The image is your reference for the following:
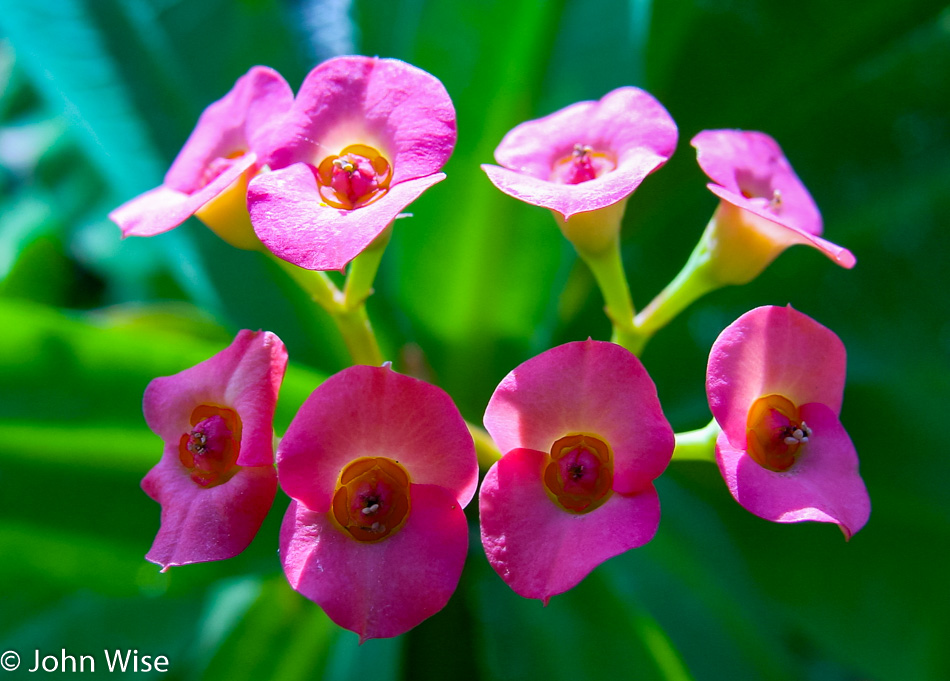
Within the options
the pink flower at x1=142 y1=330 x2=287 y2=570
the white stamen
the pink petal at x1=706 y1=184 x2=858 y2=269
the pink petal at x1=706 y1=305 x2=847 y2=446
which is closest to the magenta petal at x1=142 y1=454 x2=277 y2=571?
the pink flower at x1=142 y1=330 x2=287 y2=570

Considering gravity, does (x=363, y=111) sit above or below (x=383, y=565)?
above

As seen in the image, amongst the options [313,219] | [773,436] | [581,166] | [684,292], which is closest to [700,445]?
[773,436]

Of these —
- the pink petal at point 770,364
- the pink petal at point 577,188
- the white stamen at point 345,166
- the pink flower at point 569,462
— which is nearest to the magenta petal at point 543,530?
the pink flower at point 569,462

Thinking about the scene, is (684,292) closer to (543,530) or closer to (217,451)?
(543,530)

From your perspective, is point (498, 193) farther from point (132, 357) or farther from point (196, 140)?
point (132, 357)

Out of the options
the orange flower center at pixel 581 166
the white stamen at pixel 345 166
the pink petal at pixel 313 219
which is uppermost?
the pink petal at pixel 313 219

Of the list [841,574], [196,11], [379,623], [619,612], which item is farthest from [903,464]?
[196,11]

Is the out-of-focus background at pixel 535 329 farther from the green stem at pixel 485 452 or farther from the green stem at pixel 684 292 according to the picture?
the green stem at pixel 684 292
